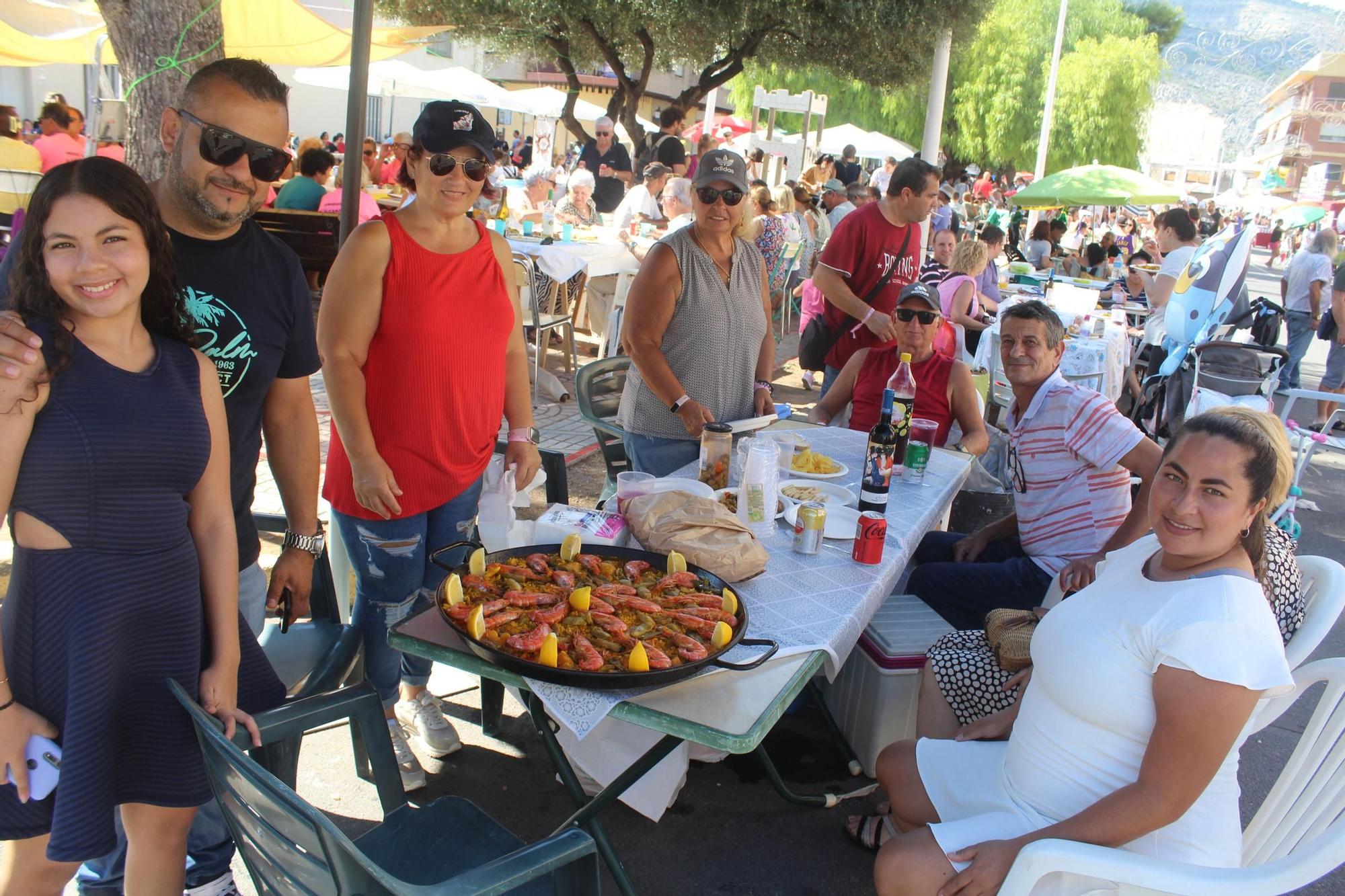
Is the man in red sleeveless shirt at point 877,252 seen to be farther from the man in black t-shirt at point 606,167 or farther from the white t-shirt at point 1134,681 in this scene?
the man in black t-shirt at point 606,167

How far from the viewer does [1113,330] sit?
7.73 m

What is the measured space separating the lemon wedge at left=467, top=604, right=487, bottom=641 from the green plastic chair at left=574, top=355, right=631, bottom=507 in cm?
222

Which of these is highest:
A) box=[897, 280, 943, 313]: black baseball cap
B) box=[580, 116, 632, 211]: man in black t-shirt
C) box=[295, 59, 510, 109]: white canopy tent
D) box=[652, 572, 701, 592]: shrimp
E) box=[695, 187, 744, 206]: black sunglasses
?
box=[295, 59, 510, 109]: white canopy tent

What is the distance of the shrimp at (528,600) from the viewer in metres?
2.12

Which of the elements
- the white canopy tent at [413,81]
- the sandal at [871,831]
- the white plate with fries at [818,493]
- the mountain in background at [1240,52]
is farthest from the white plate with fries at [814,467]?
the mountain in background at [1240,52]

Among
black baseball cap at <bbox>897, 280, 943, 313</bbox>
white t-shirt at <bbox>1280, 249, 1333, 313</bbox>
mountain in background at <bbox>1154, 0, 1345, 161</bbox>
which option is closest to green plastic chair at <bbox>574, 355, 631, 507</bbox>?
black baseball cap at <bbox>897, 280, 943, 313</bbox>

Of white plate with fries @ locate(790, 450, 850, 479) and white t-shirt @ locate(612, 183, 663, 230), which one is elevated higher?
white t-shirt @ locate(612, 183, 663, 230)

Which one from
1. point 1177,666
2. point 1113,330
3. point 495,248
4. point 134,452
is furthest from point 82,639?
point 1113,330

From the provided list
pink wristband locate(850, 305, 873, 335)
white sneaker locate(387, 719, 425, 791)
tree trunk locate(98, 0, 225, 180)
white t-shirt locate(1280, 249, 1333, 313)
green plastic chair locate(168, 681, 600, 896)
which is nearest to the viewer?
green plastic chair locate(168, 681, 600, 896)

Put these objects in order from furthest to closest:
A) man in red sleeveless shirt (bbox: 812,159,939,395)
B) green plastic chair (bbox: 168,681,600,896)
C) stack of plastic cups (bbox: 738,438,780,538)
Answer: man in red sleeveless shirt (bbox: 812,159,939,395)
stack of plastic cups (bbox: 738,438,780,538)
green plastic chair (bbox: 168,681,600,896)

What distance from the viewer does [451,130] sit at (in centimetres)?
257

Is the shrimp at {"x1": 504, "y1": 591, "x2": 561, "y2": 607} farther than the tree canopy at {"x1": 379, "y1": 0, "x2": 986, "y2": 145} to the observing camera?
No

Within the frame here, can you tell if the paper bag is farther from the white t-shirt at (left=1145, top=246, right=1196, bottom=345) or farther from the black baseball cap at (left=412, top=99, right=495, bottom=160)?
the white t-shirt at (left=1145, top=246, right=1196, bottom=345)

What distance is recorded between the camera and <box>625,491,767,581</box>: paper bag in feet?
7.92
